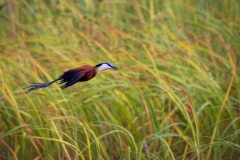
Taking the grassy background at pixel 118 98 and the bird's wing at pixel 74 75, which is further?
the grassy background at pixel 118 98

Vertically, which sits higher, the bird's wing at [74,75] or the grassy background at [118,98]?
the bird's wing at [74,75]

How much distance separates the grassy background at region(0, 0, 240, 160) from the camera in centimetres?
258

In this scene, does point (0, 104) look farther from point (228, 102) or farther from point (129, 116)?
point (228, 102)

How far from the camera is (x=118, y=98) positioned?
2.93 m

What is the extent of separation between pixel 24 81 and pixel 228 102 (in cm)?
100

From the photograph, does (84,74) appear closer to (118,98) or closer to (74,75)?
(74,75)

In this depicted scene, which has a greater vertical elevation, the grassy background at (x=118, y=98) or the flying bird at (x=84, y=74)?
the flying bird at (x=84, y=74)

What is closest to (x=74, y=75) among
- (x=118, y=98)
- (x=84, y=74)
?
(x=84, y=74)

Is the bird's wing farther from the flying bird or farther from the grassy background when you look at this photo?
the grassy background

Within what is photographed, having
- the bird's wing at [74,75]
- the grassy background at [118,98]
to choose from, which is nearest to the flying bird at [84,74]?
the bird's wing at [74,75]

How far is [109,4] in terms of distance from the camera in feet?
15.3

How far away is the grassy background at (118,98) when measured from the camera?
8.46 feet

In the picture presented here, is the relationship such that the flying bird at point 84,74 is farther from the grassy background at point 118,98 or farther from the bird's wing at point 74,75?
the grassy background at point 118,98

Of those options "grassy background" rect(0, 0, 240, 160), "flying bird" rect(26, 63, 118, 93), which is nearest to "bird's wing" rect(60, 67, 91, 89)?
"flying bird" rect(26, 63, 118, 93)
